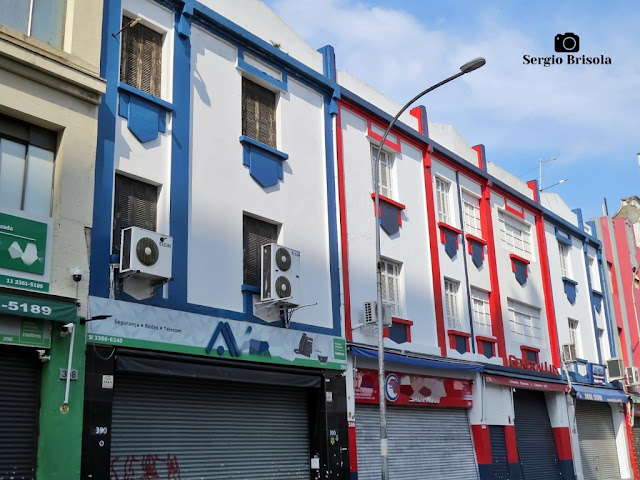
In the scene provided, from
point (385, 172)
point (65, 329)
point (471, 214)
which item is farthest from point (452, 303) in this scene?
point (65, 329)

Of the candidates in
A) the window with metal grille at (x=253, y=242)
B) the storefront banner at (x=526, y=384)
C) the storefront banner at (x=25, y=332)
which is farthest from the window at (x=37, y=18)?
the storefront banner at (x=526, y=384)

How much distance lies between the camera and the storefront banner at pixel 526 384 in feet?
69.7

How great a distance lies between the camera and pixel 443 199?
22.2m

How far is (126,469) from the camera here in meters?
12.0

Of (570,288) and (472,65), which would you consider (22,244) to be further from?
(570,288)

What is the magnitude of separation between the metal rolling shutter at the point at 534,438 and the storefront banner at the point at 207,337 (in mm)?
9229

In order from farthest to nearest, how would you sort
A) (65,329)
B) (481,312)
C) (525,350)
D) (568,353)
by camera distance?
1. (568,353)
2. (525,350)
3. (481,312)
4. (65,329)

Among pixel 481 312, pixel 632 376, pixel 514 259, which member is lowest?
pixel 632 376

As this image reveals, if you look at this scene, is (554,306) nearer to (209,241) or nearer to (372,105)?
(372,105)

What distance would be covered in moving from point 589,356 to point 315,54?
17.3 metres

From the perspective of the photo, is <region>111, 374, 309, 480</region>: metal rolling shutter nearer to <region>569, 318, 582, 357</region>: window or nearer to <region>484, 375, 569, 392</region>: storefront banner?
<region>484, 375, 569, 392</region>: storefront banner

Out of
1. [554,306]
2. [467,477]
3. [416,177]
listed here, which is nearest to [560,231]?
[554,306]

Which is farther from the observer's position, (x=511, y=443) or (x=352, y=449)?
(x=511, y=443)

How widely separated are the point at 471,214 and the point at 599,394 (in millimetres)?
9064
